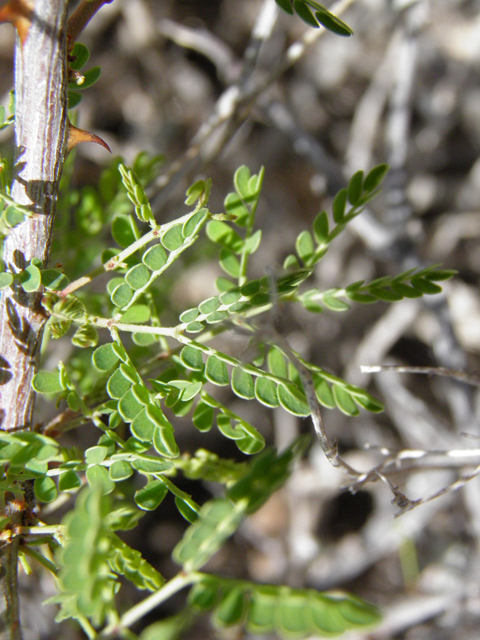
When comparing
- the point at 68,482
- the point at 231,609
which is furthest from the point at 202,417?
the point at 231,609

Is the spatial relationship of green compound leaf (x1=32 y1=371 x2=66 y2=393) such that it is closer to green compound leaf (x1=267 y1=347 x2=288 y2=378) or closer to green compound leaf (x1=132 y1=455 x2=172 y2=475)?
green compound leaf (x1=132 y1=455 x2=172 y2=475)

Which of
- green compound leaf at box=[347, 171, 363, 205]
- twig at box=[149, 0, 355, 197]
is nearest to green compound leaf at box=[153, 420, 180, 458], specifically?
green compound leaf at box=[347, 171, 363, 205]

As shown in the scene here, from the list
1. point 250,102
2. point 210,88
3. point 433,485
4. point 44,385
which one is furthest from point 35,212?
point 210,88

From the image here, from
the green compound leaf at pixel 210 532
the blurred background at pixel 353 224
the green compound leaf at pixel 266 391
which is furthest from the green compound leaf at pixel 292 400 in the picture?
the blurred background at pixel 353 224

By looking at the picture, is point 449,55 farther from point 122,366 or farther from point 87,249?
point 122,366

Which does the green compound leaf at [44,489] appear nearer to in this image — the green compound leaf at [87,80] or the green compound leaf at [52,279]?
the green compound leaf at [52,279]
